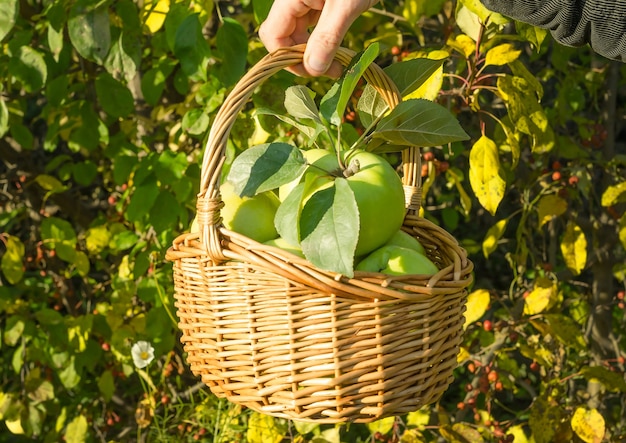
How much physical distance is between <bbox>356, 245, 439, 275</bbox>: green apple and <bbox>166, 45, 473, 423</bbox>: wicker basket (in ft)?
0.10

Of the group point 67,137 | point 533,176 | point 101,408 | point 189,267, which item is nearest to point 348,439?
point 101,408

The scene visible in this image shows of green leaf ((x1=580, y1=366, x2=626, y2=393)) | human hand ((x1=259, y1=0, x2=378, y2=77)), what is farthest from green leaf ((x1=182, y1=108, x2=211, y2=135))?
green leaf ((x1=580, y1=366, x2=626, y2=393))

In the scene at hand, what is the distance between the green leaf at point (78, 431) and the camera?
7.91ft

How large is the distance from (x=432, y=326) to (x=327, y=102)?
32cm

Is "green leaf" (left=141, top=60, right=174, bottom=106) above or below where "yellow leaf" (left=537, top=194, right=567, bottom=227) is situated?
above

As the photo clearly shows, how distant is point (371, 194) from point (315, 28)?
0.82 ft

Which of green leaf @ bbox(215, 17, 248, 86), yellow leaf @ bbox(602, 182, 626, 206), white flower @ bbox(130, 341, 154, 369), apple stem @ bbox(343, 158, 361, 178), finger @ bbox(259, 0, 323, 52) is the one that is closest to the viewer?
apple stem @ bbox(343, 158, 361, 178)

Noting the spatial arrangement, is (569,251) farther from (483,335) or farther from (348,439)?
(348,439)

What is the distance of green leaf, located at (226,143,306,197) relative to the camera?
3.51 ft

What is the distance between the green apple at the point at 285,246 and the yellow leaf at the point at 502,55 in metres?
0.67

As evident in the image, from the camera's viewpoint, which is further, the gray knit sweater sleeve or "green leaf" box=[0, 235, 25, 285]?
"green leaf" box=[0, 235, 25, 285]

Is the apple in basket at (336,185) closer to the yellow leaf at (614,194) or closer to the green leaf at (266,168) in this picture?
A: the green leaf at (266,168)

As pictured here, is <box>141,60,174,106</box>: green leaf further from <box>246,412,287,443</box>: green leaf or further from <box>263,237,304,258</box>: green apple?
<box>263,237,304,258</box>: green apple

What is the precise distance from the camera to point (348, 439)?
285cm
